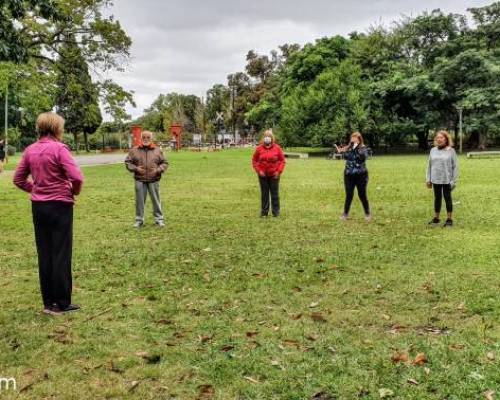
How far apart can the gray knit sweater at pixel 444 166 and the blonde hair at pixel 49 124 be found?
753 centimetres

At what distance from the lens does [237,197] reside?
55.4 feet

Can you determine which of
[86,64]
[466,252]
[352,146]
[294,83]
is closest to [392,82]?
[294,83]

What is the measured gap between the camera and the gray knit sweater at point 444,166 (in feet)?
35.4

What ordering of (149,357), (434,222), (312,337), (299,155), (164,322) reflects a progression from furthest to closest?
(299,155) < (434,222) < (164,322) < (312,337) < (149,357)

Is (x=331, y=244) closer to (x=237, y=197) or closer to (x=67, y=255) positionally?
(x=67, y=255)

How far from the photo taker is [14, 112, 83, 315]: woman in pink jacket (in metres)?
5.66

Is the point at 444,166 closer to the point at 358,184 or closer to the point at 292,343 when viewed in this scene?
the point at 358,184

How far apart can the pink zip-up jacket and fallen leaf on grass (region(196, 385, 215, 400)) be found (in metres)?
2.57

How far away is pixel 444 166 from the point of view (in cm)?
1082

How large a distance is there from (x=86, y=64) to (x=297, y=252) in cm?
2286

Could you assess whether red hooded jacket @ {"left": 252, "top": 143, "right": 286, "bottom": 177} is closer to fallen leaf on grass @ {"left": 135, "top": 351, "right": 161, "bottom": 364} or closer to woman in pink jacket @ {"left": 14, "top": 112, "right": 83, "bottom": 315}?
woman in pink jacket @ {"left": 14, "top": 112, "right": 83, "bottom": 315}

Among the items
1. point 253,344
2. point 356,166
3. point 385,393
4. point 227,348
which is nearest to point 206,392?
point 227,348

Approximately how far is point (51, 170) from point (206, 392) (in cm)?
284

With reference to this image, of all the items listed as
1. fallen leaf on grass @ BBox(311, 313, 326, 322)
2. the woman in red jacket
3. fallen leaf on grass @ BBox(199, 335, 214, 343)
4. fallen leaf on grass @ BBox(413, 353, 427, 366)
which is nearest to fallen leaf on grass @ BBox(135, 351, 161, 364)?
fallen leaf on grass @ BBox(199, 335, 214, 343)
